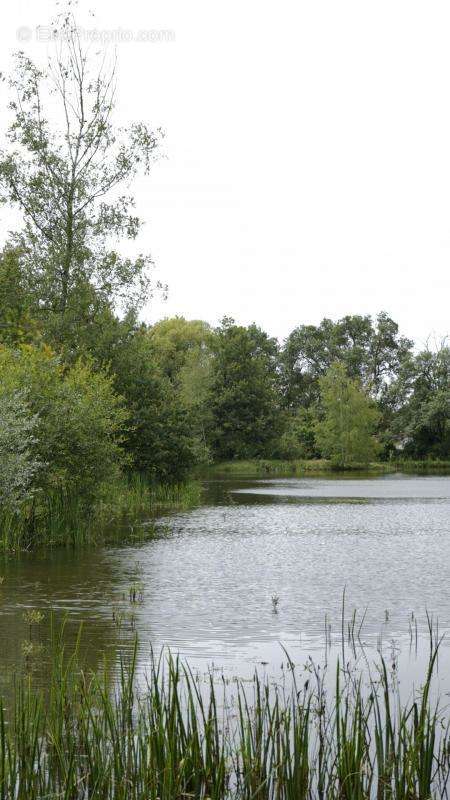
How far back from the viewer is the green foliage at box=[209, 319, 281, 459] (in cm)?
7950

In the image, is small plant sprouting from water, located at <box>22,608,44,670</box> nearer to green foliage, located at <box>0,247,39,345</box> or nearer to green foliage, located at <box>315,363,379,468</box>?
green foliage, located at <box>0,247,39,345</box>

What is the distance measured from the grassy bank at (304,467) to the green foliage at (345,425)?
0.87 m

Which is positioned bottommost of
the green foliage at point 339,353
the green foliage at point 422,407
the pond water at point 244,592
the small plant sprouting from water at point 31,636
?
A: the pond water at point 244,592

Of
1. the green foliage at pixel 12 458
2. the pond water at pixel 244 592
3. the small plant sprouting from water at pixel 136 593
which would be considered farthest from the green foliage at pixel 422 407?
the small plant sprouting from water at pixel 136 593

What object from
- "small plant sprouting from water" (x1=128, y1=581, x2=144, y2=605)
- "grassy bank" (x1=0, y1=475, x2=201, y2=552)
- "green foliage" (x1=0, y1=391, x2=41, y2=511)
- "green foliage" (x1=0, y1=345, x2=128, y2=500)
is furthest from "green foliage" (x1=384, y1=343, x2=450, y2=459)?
"small plant sprouting from water" (x1=128, y1=581, x2=144, y2=605)

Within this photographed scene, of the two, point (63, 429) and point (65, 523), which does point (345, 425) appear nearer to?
point (65, 523)

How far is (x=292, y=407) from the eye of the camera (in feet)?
353

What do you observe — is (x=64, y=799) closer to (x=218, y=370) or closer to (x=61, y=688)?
(x=61, y=688)

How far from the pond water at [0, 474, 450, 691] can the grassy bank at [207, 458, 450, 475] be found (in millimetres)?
49512

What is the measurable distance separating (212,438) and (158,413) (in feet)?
145

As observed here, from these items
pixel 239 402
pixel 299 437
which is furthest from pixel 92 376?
pixel 299 437

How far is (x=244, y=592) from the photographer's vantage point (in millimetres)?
13883

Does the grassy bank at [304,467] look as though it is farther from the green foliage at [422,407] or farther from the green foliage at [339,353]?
the green foliage at [339,353]

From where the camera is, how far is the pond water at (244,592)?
32.2ft
